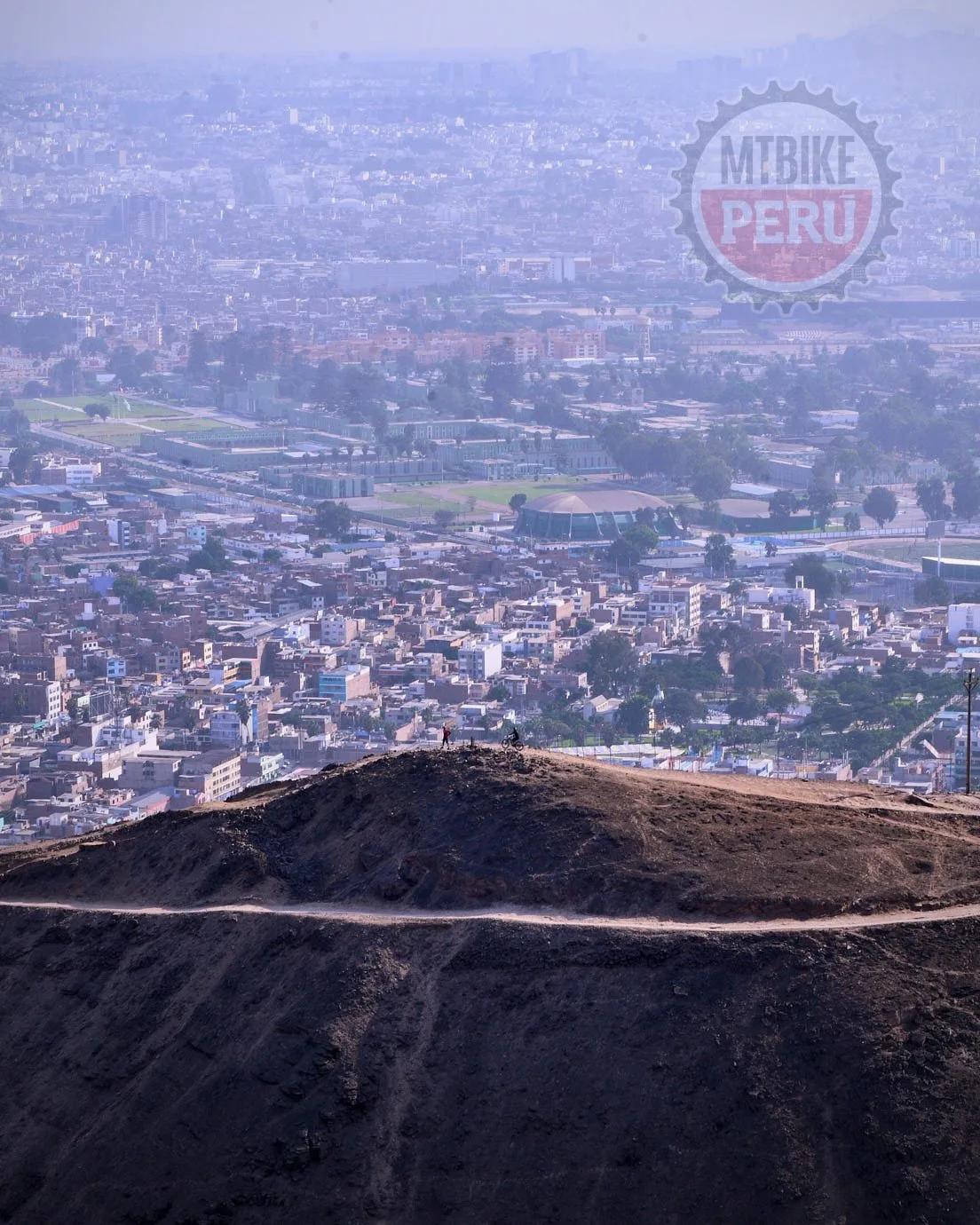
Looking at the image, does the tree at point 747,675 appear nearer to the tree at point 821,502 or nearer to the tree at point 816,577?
the tree at point 816,577

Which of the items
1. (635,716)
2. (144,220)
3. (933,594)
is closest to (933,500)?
(933,594)

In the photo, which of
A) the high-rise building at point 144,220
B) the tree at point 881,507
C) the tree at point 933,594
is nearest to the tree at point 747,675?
the tree at point 933,594

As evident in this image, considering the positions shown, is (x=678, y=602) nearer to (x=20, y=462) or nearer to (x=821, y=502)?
(x=821, y=502)

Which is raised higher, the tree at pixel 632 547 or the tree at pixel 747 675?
the tree at pixel 632 547

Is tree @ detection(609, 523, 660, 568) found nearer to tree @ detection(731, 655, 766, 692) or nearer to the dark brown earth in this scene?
tree @ detection(731, 655, 766, 692)

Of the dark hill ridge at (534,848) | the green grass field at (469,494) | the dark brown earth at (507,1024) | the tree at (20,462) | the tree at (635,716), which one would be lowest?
the tree at (635,716)

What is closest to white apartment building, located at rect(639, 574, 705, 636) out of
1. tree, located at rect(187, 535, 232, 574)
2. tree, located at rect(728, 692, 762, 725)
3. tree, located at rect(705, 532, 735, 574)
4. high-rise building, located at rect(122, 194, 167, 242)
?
tree, located at rect(705, 532, 735, 574)
